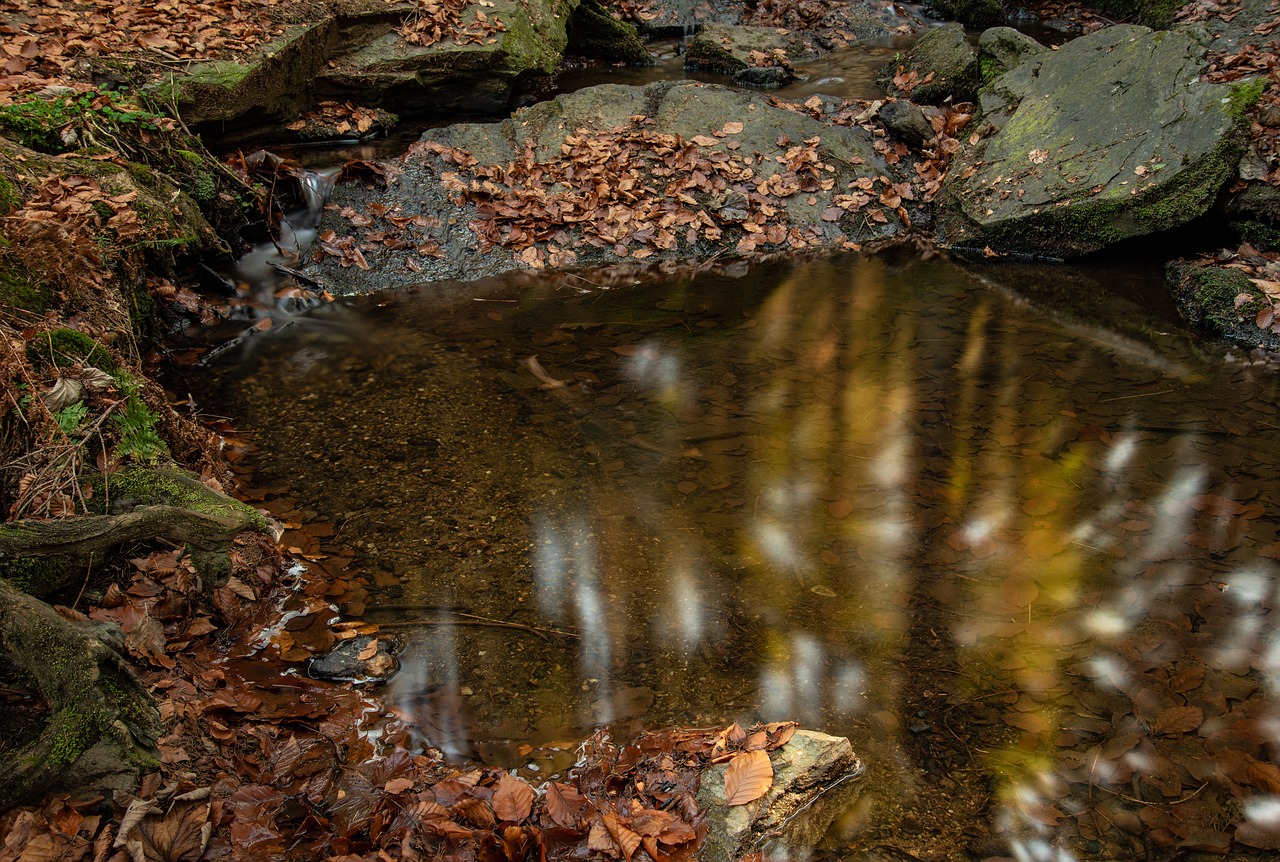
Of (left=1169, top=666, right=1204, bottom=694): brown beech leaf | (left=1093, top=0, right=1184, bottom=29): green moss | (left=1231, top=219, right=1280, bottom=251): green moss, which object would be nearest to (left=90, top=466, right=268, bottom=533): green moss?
(left=1169, top=666, right=1204, bottom=694): brown beech leaf

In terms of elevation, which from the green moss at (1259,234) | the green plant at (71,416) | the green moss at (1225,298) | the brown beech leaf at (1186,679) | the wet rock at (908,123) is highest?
the wet rock at (908,123)

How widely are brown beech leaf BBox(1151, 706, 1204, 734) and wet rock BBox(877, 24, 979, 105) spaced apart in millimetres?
8369

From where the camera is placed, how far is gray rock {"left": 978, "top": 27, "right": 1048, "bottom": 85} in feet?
30.6

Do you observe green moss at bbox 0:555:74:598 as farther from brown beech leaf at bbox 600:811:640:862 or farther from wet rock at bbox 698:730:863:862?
wet rock at bbox 698:730:863:862

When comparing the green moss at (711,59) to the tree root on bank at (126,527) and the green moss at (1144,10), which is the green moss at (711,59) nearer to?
the green moss at (1144,10)

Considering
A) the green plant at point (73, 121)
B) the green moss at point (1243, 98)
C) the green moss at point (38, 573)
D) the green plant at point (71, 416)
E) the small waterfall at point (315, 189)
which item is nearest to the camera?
the green moss at point (38, 573)

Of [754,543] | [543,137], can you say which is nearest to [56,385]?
[754,543]

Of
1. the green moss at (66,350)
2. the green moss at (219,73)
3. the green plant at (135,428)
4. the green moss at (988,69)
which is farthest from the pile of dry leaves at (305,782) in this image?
the green moss at (988,69)

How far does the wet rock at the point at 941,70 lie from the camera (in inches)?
376

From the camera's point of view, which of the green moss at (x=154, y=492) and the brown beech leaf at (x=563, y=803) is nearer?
the brown beech leaf at (x=563, y=803)

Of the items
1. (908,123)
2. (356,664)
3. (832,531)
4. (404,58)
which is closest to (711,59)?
(908,123)

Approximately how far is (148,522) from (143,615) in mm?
366

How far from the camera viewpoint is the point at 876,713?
125 inches

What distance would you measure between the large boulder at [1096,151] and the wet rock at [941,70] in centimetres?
77
